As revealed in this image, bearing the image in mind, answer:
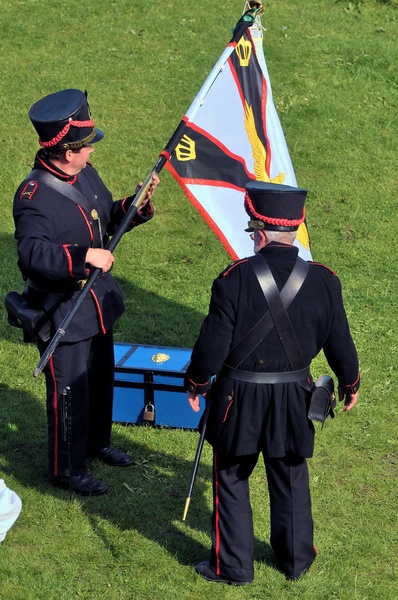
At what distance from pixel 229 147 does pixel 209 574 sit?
3162mm

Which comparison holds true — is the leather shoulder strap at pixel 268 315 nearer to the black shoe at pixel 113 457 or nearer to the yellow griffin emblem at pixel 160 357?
the black shoe at pixel 113 457

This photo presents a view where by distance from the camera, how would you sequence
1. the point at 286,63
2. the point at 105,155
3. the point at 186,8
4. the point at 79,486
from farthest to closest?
the point at 186,8
the point at 286,63
the point at 105,155
the point at 79,486

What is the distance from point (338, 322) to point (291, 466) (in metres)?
0.81

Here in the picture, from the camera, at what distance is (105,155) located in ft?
39.7

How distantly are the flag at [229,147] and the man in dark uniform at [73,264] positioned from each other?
0.88 meters

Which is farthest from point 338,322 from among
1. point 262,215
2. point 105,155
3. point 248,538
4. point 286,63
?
point 286,63

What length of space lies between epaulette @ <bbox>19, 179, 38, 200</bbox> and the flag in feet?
4.61

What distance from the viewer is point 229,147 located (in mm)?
7133

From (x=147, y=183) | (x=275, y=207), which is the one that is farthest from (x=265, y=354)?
(x=147, y=183)

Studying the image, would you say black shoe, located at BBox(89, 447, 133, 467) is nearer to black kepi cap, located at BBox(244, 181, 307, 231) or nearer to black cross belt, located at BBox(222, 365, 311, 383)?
black cross belt, located at BBox(222, 365, 311, 383)

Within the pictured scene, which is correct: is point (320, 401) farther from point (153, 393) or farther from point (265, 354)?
point (153, 393)

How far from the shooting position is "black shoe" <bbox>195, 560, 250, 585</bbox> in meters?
5.36

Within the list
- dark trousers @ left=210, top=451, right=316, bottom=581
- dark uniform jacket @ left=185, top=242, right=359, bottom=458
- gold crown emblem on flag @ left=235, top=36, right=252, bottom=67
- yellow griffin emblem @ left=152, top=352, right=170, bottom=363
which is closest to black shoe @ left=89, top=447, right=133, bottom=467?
yellow griffin emblem @ left=152, top=352, right=170, bottom=363

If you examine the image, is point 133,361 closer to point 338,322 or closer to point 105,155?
point 338,322
